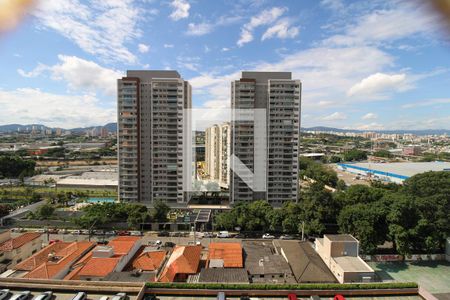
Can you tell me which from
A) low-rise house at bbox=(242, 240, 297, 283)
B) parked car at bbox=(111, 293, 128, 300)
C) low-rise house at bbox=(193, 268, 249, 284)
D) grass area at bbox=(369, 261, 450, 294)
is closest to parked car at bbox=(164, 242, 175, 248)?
low-rise house at bbox=(242, 240, 297, 283)

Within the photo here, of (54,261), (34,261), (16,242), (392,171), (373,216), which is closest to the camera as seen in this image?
(34,261)

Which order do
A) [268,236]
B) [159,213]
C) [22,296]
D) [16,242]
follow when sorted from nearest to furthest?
[22,296]
[16,242]
[268,236]
[159,213]

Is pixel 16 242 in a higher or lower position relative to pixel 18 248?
higher

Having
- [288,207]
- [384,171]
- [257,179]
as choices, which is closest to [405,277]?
[288,207]

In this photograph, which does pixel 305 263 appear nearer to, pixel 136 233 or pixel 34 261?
pixel 136 233

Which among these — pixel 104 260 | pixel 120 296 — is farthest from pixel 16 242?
pixel 120 296

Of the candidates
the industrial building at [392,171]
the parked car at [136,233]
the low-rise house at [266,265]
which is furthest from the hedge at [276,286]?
the industrial building at [392,171]

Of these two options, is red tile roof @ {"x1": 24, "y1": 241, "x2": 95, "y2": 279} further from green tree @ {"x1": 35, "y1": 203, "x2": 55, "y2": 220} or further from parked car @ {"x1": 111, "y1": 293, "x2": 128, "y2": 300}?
green tree @ {"x1": 35, "y1": 203, "x2": 55, "y2": 220}
